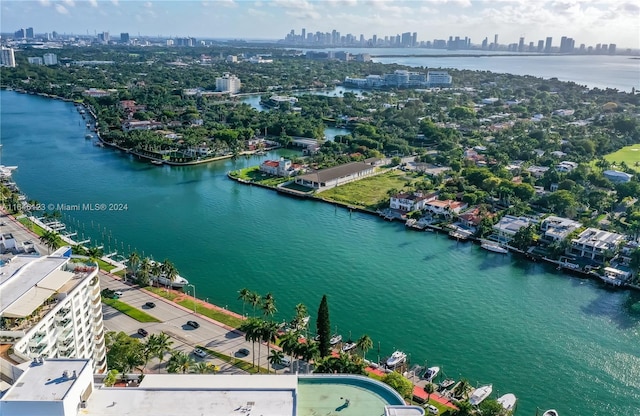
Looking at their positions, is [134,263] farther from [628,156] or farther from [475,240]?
[628,156]

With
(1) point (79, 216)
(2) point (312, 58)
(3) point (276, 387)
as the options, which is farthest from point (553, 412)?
(2) point (312, 58)

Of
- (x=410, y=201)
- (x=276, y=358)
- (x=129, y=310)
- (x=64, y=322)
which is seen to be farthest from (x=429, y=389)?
(x=410, y=201)

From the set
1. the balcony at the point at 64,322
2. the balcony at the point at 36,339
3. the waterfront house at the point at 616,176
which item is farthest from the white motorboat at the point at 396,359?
the waterfront house at the point at 616,176

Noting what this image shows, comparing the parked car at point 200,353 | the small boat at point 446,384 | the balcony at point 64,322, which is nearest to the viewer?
the balcony at point 64,322

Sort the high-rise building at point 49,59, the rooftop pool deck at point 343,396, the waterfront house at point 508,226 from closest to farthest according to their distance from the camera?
1. the rooftop pool deck at point 343,396
2. the waterfront house at point 508,226
3. the high-rise building at point 49,59

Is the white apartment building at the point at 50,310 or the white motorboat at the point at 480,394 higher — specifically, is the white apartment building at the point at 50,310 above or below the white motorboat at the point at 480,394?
above

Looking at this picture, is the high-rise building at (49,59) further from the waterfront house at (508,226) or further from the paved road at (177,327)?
the waterfront house at (508,226)

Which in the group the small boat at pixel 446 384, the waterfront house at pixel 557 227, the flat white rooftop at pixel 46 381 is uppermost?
the flat white rooftop at pixel 46 381

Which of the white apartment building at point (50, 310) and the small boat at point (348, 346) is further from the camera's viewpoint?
the small boat at point (348, 346)
